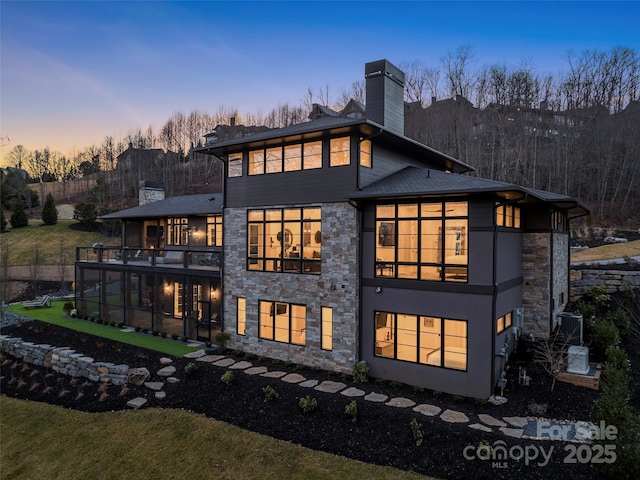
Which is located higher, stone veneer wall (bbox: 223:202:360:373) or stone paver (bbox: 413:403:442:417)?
stone veneer wall (bbox: 223:202:360:373)

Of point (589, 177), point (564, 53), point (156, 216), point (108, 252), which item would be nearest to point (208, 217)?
point (156, 216)

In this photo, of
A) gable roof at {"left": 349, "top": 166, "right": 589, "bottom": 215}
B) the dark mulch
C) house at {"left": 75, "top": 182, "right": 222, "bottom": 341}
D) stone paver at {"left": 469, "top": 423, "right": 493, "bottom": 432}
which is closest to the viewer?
the dark mulch

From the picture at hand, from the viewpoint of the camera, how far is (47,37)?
1384 centimetres

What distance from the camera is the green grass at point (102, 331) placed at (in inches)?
519

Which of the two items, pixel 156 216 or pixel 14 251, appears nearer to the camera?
pixel 156 216

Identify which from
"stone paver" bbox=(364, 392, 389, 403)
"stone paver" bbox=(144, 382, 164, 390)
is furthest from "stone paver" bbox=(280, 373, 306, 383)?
"stone paver" bbox=(144, 382, 164, 390)

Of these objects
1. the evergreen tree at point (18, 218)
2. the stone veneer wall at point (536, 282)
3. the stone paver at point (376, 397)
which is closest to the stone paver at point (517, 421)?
the stone paver at point (376, 397)

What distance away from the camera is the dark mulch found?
6.46 m

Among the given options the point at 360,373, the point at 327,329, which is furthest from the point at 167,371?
the point at 360,373

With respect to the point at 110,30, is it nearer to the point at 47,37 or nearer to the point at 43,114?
the point at 47,37

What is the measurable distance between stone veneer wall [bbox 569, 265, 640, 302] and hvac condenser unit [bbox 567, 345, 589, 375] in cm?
793

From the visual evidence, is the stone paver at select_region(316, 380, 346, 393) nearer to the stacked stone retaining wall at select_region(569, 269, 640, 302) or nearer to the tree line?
the stacked stone retaining wall at select_region(569, 269, 640, 302)

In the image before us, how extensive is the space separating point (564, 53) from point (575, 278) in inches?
960

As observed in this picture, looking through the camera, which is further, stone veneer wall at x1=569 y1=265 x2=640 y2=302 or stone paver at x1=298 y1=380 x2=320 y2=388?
stone veneer wall at x1=569 y1=265 x2=640 y2=302
